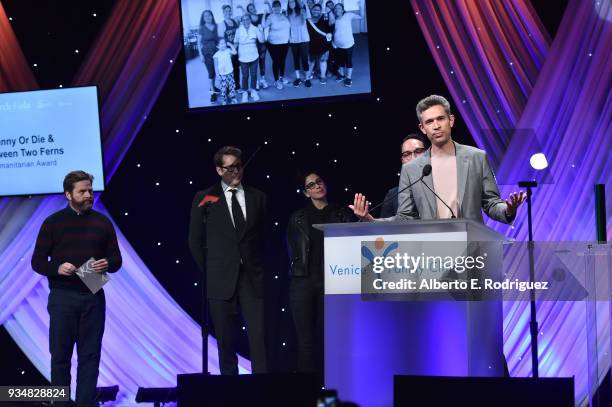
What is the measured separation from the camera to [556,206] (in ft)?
18.9

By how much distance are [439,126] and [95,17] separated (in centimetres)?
418

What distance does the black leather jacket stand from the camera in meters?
5.87

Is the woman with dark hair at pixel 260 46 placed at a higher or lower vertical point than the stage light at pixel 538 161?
higher

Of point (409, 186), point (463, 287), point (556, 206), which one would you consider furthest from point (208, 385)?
point (556, 206)

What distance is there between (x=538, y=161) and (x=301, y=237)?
1.63 metres

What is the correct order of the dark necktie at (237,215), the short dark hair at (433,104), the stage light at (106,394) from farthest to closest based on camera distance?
1. the stage light at (106,394)
2. the dark necktie at (237,215)
3. the short dark hair at (433,104)

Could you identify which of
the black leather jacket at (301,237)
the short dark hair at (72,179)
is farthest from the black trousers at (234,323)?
the short dark hair at (72,179)

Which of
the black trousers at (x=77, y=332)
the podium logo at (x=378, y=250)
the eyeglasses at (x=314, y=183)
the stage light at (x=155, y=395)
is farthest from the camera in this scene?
the stage light at (x=155, y=395)

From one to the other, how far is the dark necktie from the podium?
2074 mm

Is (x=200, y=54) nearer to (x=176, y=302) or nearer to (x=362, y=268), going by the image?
(x=176, y=302)

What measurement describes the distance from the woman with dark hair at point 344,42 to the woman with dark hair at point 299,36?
23cm

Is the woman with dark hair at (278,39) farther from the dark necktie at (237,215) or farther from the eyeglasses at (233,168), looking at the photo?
the dark necktie at (237,215)

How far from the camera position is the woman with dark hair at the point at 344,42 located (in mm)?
6336

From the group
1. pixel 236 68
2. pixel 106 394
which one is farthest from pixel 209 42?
pixel 106 394
